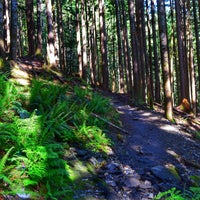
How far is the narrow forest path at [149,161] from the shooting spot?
551 centimetres

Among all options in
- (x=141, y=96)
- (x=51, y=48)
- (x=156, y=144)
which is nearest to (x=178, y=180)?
(x=156, y=144)

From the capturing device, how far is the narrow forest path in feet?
18.1

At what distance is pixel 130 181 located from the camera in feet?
18.6

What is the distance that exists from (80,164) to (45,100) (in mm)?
2326

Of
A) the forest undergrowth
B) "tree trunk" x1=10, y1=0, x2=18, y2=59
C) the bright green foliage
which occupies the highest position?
"tree trunk" x1=10, y1=0, x2=18, y2=59

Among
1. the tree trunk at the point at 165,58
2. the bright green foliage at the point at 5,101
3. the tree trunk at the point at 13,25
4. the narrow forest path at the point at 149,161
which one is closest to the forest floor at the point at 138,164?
the narrow forest path at the point at 149,161

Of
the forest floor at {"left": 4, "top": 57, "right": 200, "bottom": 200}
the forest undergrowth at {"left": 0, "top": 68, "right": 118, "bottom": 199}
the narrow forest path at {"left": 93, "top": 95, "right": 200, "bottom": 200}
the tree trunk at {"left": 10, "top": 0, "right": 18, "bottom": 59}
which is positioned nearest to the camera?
the forest undergrowth at {"left": 0, "top": 68, "right": 118, "bottom": 199}

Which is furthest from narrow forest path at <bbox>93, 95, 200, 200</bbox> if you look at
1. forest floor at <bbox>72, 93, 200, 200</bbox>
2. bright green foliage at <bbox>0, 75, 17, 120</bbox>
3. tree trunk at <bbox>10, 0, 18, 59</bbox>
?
tree trunk at <bbox>10, 0, 18, 59</bbox>

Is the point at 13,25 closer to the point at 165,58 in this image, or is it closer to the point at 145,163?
the point at 165,58

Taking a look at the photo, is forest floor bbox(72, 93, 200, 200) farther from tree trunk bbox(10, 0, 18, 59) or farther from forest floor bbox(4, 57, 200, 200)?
tree trunk bbox(10, 0, 18, 59)

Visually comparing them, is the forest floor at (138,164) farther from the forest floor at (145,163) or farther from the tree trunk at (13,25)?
the tree trunk at (13,25)

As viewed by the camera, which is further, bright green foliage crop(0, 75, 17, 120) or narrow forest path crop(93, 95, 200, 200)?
narrow forest path crop(93, 95, 200, 200)

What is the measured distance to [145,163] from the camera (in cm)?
684

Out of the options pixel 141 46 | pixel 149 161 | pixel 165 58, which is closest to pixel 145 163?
pixel 149 161
